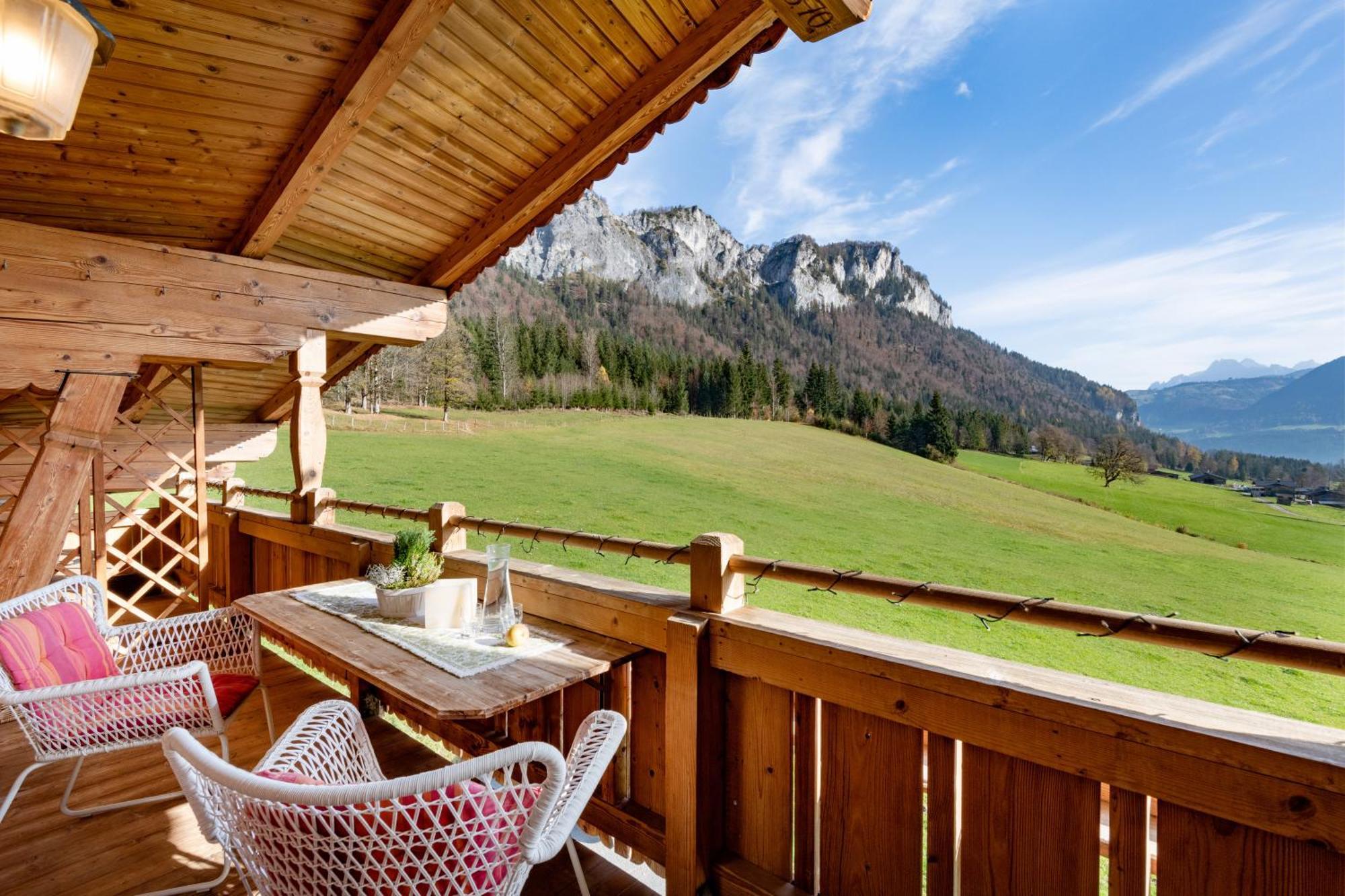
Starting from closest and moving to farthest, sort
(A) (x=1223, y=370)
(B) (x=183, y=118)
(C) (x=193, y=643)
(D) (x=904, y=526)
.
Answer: (B) (x=183, y=118) → (C) (x=193, y=643) → (D) (x=904, y=526) → (A) (x=1223, y=370)

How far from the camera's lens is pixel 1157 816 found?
1.08 m

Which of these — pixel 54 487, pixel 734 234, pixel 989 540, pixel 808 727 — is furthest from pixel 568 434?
pixel 734 234

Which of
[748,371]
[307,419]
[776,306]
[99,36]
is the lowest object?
[307,419]

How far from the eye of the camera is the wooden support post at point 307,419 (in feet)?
11.6

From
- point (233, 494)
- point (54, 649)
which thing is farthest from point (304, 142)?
point (233, 494)

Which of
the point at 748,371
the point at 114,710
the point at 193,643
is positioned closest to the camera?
the point at 114,710

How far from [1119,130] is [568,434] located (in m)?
26.1

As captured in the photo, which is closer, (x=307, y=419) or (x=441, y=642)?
(x=441, y=642)

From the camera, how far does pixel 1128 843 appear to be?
111 centimetres

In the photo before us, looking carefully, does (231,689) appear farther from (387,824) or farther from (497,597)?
(387,824)

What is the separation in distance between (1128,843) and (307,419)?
3991mm

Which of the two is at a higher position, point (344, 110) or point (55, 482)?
point (344, 110)

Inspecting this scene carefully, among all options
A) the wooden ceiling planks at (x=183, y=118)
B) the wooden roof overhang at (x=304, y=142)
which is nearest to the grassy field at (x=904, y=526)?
the wooden roof overhang at (x=304, y=142)

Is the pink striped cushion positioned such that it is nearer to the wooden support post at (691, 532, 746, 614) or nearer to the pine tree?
the wooden support post at (691, 532, 746, 614)
